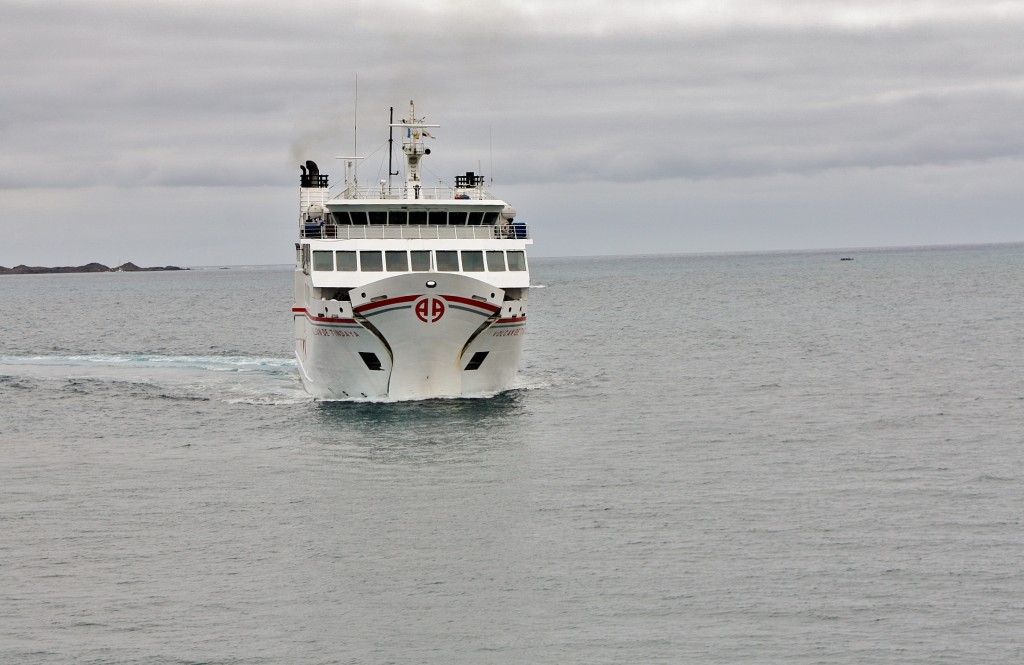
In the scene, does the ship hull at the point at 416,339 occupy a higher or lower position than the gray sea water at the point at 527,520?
higher

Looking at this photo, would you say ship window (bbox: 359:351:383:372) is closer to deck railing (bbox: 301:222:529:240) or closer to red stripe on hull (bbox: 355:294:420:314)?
red stripe on hull (bbox: 355:294:420:314)

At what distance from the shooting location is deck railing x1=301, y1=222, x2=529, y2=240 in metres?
43.6

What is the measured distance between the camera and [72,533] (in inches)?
1006

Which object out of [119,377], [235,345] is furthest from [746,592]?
[235,345]

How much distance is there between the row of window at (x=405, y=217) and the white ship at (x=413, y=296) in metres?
0.04

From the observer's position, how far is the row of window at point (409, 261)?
137 feet

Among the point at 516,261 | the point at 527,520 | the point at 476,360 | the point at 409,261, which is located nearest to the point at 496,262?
the point at 516,261

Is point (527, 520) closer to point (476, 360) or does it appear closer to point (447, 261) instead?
point (476, 360)

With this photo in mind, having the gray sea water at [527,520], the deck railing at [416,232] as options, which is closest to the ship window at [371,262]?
the deck railing at [416,232]

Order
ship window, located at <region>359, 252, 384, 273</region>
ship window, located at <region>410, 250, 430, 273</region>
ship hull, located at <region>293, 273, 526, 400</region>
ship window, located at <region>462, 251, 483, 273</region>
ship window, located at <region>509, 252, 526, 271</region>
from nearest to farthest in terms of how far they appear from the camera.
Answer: ship hull, located at <region>293, 273, 526, 400</region>, ship window, located at <region>359, 252, 384, 273</region>, ship window, located at <region>410, 250, 430, 273</region>, ship window, located at <region>462, 251, 483, 273</region>, ship window, located at <region>509, 252, 526, 271</region>

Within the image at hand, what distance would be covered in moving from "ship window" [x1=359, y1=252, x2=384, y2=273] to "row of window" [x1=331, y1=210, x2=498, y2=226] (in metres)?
2.43

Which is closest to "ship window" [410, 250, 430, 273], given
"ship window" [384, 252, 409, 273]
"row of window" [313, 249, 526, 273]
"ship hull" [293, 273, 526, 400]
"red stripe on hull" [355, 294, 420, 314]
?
"row of window" [313, 249, 526, 273]

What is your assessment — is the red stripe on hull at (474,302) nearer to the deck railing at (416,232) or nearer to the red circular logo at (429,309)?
the red circular logo at (429,309)

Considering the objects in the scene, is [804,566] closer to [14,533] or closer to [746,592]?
[746,592]
